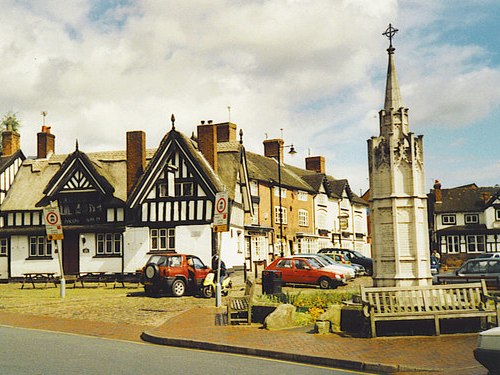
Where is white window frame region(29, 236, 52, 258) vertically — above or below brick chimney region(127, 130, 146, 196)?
below

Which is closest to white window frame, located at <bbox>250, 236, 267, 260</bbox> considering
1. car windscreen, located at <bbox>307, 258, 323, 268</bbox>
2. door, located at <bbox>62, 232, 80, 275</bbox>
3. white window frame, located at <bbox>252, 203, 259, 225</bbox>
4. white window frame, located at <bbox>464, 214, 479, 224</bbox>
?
white window frame, located at <bbox>252, 203, 259, 225</bbox>

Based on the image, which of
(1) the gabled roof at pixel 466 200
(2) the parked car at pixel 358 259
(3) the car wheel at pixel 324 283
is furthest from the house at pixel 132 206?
(1) the gabled roof at pixel 466 200

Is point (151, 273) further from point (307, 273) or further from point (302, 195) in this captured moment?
point (302, 195)

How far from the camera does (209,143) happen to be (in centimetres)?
3509

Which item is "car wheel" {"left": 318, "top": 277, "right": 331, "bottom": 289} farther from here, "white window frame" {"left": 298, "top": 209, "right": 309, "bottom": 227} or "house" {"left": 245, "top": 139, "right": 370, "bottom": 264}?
"white window frame" {"left": 298, "top": 209, "right": 309, "bottom": 227}

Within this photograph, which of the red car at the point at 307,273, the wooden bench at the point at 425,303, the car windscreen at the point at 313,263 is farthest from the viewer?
the car windscreen at the point at 313,263

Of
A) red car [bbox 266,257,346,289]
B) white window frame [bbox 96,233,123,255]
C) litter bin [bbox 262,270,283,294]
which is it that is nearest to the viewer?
litter bin [bbox 262,270,283,294]

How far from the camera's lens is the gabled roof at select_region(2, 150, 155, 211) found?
36.8 metres

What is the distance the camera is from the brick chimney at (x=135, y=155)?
3612cm

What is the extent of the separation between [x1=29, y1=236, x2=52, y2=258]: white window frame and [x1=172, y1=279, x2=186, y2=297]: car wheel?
15.5 meters

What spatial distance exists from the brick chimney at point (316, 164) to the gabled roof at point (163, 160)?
32.7 meters

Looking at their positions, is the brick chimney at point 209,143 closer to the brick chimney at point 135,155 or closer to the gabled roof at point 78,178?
the brick chimney at point 135,155

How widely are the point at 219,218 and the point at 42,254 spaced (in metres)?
21.4

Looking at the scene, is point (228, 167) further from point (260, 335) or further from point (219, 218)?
point (260, 335)
